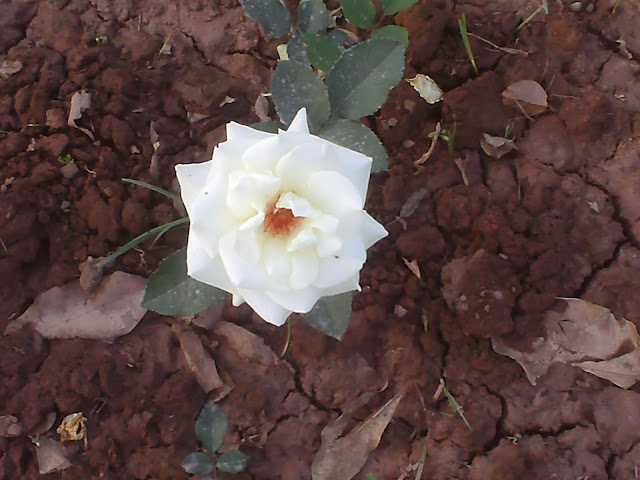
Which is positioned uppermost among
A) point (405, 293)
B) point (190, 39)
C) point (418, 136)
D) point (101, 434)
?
point (190, 39)

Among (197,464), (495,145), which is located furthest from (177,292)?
(495,145)

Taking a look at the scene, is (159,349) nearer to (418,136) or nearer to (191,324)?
(191,324)

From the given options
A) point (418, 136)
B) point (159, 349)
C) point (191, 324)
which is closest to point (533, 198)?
point (418, 136)

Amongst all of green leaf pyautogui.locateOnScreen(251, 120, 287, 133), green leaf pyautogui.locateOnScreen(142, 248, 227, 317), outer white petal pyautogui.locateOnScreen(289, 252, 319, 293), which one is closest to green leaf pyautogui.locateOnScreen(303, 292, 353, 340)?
green leaf pyautogui.locateOnScreen(142, 248, 227, 317)

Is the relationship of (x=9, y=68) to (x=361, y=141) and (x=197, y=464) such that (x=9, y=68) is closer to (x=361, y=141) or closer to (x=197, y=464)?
(x=361, y=141)

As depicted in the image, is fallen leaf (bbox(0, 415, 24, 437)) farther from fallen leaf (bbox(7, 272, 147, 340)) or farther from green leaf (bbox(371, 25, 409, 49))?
green leaf (bbox(371, 25, 409, 49))

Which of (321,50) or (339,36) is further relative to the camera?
(339,36)
